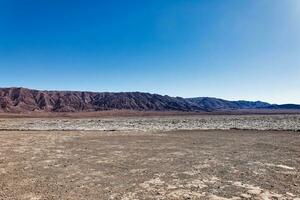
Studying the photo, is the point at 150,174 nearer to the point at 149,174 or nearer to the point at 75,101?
the point at 149,174

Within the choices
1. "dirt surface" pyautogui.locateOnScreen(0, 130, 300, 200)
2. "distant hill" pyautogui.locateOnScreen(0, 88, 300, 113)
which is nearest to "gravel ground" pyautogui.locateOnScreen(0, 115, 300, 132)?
"dirt surface" pyautogui.locateOnScreen(0, 130, 300, 200)

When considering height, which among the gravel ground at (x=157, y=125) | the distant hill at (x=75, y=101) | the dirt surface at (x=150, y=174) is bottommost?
the dirt surface at (x=150, y=174)

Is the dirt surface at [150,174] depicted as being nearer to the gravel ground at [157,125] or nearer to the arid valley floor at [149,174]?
the arid valley floor at [149,174]

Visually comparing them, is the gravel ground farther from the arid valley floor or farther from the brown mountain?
the brown mountain

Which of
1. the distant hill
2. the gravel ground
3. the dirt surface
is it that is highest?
the distant hill

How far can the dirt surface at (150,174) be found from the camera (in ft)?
34.4

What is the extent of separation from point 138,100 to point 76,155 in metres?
170

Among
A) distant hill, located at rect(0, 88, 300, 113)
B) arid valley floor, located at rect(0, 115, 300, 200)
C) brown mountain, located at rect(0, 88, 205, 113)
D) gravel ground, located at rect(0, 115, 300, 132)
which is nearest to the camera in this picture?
arid valley floor, located at rect(0, 115, 300, 200)

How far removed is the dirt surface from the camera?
10484 millimetres

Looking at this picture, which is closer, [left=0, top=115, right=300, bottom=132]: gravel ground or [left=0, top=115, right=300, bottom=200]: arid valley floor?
[left=0, top=115, right=300, bottom=200]: arid valley floor

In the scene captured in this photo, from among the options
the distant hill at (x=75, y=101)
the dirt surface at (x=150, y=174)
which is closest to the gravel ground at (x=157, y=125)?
the dirt surface at (x=150, y=174)

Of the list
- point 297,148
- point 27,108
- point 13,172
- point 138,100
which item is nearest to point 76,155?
point 13,172

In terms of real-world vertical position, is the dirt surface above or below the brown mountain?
below

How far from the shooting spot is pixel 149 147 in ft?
72.2
